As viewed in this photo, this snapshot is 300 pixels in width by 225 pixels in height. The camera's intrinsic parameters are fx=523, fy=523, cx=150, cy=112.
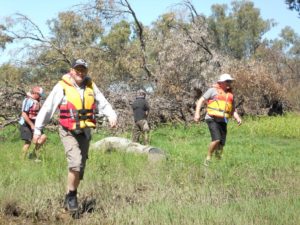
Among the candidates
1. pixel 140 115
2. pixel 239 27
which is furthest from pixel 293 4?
pixel 239 27

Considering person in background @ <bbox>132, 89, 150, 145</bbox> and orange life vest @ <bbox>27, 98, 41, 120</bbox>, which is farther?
person in background @ <bbox>132, 89, 150, 145</bbox>

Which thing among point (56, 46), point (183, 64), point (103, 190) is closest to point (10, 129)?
point (56, 46)

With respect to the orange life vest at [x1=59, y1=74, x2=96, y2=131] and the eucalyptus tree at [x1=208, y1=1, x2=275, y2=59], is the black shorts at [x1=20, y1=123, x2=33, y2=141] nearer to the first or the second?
the orange life vest at [x1=59, y1=74, x2=96, y2=131]

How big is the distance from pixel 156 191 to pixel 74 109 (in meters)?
1.75

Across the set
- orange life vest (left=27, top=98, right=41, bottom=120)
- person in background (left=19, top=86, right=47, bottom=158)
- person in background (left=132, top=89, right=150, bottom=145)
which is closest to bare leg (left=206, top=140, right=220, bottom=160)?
person in background (left=19, top=86, right=47, bottom=158)

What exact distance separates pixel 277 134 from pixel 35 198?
1493cm

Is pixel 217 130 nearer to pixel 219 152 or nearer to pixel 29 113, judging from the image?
pixel 219 152

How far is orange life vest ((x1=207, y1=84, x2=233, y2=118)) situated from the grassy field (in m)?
1.09

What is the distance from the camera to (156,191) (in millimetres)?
7441

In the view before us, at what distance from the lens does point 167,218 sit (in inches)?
231

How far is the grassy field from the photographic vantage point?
5.97 meters

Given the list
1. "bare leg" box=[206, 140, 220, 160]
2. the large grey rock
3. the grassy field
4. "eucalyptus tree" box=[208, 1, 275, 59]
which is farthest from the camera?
"eucalyptus tree" box=[208, 1, 275, 59]

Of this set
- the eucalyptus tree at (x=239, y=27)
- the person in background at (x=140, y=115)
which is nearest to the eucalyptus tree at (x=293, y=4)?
the person in background at (x=140, y=115)

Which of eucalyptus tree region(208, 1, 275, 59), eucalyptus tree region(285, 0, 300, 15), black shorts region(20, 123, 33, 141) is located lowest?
black shorts region(20, 123, 33, 141)
